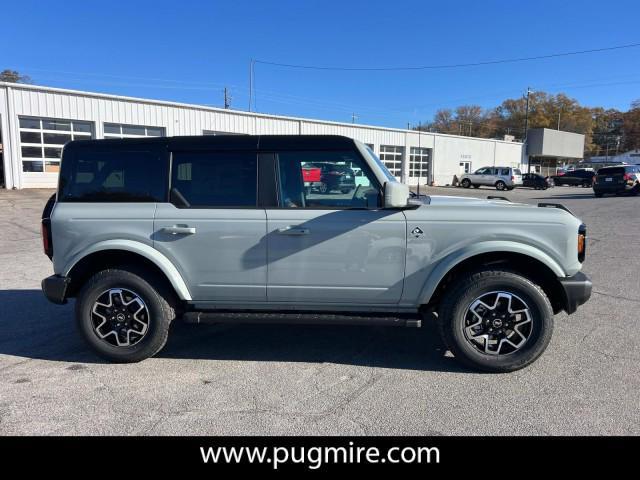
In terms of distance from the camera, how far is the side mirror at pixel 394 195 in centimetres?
357

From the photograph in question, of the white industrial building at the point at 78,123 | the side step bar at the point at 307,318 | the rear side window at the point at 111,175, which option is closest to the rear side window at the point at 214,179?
the rear side window at the point at 111,175

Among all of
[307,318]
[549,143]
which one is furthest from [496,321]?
[549,143]

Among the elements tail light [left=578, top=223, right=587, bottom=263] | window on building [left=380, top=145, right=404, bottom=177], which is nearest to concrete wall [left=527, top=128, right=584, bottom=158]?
window on building [left=380, top=145, right=404, bottom=177]

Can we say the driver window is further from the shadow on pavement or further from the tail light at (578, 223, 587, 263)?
the tail light at (578, 223, 587, 263)

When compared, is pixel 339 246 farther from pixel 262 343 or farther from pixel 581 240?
pixel 581 240

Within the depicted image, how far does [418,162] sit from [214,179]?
3811 centimetres

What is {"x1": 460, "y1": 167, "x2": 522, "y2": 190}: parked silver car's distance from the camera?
1442 inches

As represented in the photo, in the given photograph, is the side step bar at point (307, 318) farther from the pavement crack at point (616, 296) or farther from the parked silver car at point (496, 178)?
the parked silver car at point (496, 178)

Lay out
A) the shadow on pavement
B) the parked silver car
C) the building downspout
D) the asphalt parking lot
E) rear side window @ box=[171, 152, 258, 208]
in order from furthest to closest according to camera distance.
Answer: the parked silver car < the building downspout < the shadow on pavement < rear side window @ box=[171, 152, 258, 208] < the asphalt parking lot

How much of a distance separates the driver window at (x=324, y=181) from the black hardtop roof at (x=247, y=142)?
7 centimetres

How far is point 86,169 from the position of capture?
162 inches

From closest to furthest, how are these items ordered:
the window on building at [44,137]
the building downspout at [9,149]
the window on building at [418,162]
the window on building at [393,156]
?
1. the building downspout at [9,149]
2. the window on building at [44,137]
3. the window on building at [393,156]
4. the window on building at [418,162]

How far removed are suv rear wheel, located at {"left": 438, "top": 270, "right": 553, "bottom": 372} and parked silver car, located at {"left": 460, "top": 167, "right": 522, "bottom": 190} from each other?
3576 cm
